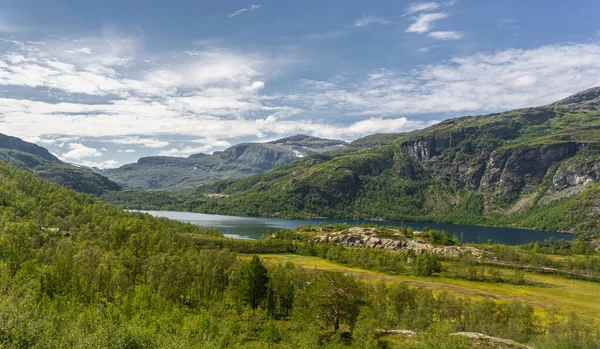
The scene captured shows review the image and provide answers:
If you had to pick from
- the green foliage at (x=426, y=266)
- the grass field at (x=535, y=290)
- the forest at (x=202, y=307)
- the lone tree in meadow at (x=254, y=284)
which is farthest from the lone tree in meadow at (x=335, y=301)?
the green foliage at (x=426, y=266)

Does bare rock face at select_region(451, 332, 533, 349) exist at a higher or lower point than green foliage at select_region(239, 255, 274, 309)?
higher

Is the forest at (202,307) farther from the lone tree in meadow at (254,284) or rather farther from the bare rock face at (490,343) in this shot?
the bare rock face at (490,343)

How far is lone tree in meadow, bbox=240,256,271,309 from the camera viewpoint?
82.7 m

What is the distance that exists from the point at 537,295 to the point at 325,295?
10567cm

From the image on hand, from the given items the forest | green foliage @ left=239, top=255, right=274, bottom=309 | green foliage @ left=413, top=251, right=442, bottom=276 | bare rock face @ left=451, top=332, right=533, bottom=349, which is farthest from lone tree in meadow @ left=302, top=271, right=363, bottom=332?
green foliage @ left=413, top=251, right=442, bottom=276

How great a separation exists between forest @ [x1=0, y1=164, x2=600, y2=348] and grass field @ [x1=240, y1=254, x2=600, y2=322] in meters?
18.7

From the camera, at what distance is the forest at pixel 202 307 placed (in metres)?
40.4

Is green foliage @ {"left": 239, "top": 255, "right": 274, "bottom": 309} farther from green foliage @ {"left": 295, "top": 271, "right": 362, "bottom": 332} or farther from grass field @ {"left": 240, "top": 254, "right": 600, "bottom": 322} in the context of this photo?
grass field @ {"left": 240, "top": 254, "right": 600, "bottom": 322}

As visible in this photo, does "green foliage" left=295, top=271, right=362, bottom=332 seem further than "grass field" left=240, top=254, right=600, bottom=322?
No

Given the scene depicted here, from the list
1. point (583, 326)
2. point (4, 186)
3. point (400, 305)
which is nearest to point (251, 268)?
point (400, 305)

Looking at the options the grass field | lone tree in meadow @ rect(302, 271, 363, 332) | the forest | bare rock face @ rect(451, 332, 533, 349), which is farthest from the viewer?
the grass field

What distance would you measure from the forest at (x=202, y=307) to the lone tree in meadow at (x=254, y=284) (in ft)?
0.81

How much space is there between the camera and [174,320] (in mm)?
52562

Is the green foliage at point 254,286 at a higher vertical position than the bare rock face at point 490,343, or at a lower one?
lower
